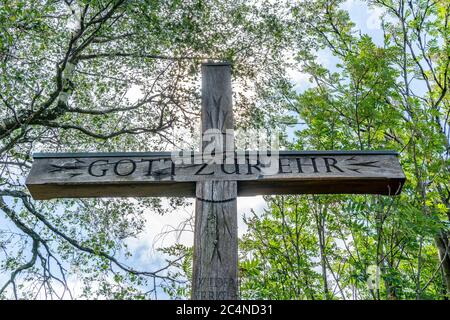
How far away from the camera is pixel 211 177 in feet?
6.93

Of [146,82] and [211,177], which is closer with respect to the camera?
[211,177]

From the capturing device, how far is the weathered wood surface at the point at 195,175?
209 cm

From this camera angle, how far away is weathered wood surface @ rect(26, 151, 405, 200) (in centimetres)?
209

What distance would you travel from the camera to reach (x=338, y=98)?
3414 millimetres

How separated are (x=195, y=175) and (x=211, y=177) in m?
0.10

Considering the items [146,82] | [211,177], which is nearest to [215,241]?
[211,177]

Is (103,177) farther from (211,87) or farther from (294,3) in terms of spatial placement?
(294,3)

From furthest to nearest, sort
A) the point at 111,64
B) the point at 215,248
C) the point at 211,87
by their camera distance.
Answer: the point at 111,64 < the point at 211,87 < the point at 215,248

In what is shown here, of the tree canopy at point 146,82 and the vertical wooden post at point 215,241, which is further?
the tree canopy at point 146,82

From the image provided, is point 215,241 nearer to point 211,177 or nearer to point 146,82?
point 211,177

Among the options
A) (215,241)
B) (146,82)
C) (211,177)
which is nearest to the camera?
(215,241)

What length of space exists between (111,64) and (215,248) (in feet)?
15.4
